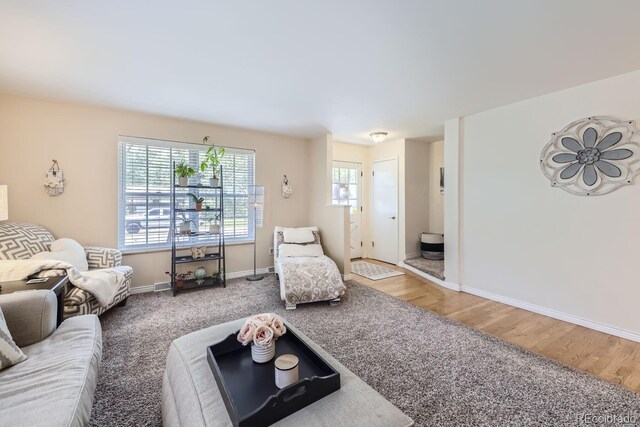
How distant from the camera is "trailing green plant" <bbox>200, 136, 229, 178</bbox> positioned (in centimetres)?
384

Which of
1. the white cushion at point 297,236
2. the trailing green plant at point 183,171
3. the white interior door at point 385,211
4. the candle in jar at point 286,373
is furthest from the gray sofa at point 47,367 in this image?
the white interior door at point 385,211

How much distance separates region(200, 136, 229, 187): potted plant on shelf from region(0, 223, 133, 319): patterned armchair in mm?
1444

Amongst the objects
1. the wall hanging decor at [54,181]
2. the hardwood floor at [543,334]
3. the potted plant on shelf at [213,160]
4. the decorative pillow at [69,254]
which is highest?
the potted plant on shelf at [213,160]

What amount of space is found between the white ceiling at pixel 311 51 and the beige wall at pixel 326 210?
1.28m

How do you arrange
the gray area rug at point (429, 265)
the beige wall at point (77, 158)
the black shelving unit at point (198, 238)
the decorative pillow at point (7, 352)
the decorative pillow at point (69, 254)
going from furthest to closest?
the gray area rug at point (429, 265) → the black shelving unit at point (198, 238) → the beige wall at point (77, 158) → the decorative pillow at point (69, 254) → the decorative pillow at point (7, 352)

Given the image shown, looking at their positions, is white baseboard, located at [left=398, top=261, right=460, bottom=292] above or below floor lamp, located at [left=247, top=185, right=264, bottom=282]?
below

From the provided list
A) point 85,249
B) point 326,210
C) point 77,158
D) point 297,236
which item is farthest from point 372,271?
point 77,158

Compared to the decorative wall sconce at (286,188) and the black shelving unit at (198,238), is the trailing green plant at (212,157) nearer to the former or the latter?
the black shelving unit at (198,238)

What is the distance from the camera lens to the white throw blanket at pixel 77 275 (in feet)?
6.56

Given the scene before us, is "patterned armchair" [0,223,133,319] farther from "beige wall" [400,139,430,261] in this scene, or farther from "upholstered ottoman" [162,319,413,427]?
"beige wall" [400,139,430,261]

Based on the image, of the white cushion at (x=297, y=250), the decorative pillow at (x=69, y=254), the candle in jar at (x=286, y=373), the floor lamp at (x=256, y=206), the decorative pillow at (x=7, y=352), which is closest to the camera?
the candle in jar at (x=286, y=373)

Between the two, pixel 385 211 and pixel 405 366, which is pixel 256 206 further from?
pixel 405 366

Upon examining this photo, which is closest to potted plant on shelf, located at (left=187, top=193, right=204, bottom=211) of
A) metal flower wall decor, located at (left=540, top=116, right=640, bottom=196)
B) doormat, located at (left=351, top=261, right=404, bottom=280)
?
doormat, located at (left=351, top=261, right=404, bottom=280)

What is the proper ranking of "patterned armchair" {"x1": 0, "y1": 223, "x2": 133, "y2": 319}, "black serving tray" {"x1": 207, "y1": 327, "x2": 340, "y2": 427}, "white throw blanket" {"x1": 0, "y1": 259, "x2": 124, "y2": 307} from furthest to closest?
"patterned armchair" {"x1": 0, "y1": 223, "x2": 133, "y2": 319} < "white throw blanket" {"x1": 0, "y1": 259, "x2": 124, "y2": 307} < "black serving tray" {"x1": 207, "y1": 327, "x2": 340, "y2": 427}
